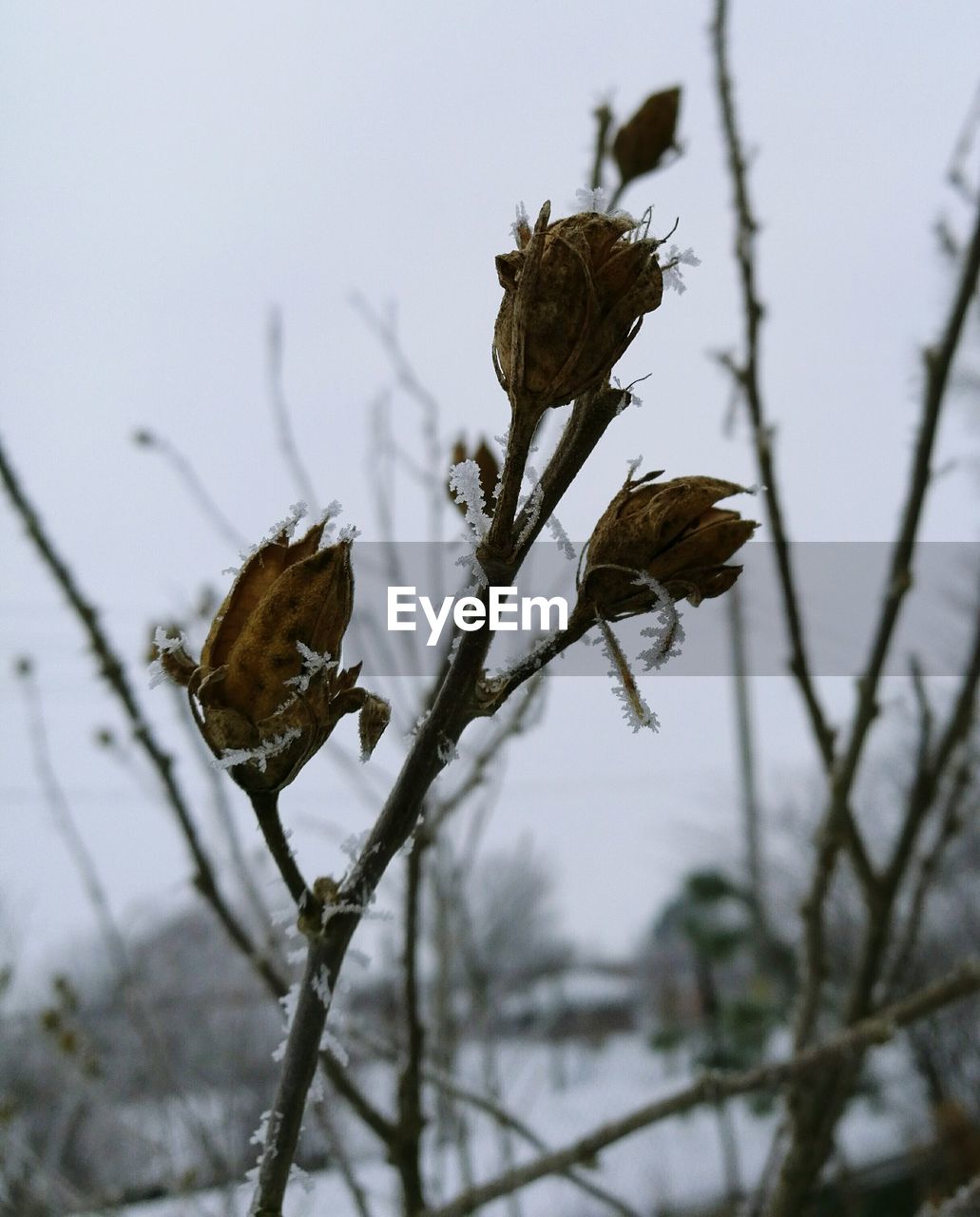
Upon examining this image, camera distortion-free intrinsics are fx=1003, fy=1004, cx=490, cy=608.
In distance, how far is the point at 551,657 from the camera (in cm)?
29

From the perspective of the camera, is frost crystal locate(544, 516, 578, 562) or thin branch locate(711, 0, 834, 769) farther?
thin branch locate(711, 0, 834, 769)

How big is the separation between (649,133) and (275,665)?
53 cm

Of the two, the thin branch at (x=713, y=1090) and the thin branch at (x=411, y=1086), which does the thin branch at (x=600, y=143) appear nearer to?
the thin branch at (x=411, y=1086)

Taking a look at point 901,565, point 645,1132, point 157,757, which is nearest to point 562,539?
point 157,757

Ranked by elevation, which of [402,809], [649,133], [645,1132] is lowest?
[645,1132]

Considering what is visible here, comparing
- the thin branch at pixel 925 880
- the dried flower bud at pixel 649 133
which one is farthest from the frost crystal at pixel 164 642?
the thin branch at pixel 925 880

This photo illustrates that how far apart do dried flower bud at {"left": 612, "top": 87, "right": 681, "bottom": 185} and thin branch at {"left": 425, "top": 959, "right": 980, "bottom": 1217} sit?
557 mm

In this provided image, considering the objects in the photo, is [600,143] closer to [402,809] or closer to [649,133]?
[649,133]

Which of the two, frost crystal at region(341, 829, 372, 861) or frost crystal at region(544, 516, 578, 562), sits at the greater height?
frost crystal at region(544, 516, 578, 562)

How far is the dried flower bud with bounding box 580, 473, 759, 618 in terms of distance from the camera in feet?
0.96

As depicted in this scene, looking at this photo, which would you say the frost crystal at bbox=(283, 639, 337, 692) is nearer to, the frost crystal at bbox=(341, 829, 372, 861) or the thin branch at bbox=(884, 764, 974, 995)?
the frost crystal at bbox=(341, 829, 372, 861)

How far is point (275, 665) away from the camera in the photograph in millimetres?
271

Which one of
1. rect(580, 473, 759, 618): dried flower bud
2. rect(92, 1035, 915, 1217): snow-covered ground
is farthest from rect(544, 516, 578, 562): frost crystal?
rect(92, 1035, 915, 1217): snow-covered ground

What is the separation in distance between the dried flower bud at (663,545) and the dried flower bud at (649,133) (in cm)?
44
